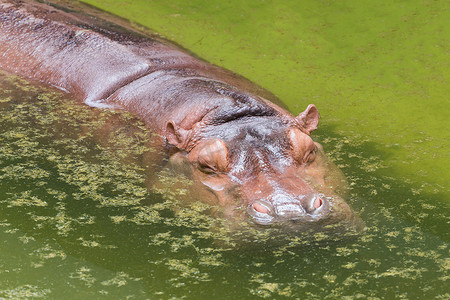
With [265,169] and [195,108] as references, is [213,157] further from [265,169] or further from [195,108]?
[195,108]

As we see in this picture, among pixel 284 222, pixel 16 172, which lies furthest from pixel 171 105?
pixel 284 222

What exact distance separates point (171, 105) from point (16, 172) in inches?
46.2

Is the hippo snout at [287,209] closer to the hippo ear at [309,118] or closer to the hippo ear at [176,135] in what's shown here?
the hippo ear at [176,135]

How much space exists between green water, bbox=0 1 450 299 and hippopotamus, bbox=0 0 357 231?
151 mm

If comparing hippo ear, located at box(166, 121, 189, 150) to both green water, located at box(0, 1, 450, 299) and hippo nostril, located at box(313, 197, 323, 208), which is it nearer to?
green water, located at box(0, 1, 450, 299)

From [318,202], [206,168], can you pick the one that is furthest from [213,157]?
[318,202]

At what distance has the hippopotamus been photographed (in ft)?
13.2

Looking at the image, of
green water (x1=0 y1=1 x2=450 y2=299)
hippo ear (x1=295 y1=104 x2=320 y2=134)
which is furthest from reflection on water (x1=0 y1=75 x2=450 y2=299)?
hippo ear (x1=295 y1=104 x2=320 y2=134)

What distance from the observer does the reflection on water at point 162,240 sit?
3553mm

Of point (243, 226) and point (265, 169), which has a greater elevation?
point (265, 169)

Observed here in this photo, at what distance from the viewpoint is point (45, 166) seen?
4.71 m

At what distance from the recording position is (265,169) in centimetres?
413

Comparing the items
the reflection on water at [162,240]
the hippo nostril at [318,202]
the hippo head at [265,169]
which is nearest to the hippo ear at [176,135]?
the hippo head at [265,169]

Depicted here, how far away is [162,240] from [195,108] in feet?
3.86
